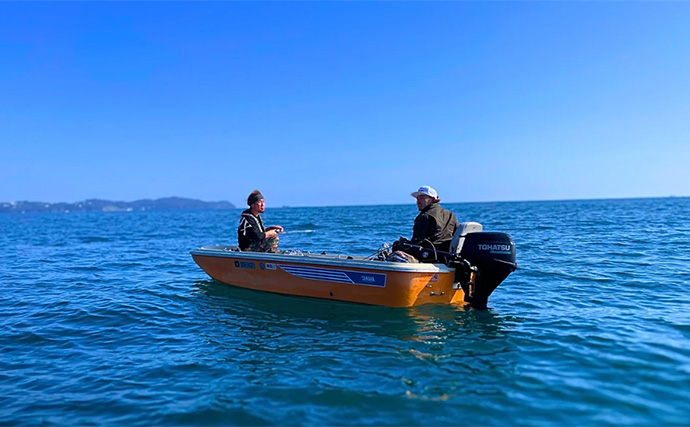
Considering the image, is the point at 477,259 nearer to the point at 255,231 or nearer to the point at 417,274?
the point at 417,274

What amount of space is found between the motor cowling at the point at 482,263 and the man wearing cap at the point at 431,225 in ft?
1.48

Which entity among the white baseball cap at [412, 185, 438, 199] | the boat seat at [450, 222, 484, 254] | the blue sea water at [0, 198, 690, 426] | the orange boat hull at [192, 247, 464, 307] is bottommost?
the blue sea water at [0, 198, 690, 426]

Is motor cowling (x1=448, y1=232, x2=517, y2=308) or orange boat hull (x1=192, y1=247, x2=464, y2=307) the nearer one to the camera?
motor cowling (x1=448, y1=232, x2=517, y2=308)

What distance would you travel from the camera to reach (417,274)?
7.39 meters

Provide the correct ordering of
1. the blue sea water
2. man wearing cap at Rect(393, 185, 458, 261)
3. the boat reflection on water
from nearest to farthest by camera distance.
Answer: the blue sea water → the boat reflection on water → man wearing cap at Rect(393, 185, 458, 261)

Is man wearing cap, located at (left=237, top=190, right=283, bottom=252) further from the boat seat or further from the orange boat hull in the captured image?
the boat seat

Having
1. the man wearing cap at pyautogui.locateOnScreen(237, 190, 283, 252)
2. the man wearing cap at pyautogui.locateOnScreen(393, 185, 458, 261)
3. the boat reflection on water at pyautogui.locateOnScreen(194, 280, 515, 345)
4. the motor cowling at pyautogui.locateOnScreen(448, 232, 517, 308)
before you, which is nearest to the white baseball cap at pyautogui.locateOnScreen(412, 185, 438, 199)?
the man wearing cap at pyautogui.locateOnScreen(393, 185, 458, 261)

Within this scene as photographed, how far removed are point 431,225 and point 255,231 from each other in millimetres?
3767

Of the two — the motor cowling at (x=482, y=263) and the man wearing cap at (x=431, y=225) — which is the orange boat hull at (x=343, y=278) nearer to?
the motor cowling at (x=482, y=263)

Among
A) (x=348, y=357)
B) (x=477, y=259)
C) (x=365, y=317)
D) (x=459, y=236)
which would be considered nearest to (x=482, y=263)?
(x=477, y=259)

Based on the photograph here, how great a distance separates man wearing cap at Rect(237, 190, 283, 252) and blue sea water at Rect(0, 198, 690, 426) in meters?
1.01

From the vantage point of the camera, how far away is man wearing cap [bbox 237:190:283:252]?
9.63 metres

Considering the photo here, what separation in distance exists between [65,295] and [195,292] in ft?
9.25

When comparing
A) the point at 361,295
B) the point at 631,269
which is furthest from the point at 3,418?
the point at 631,269
